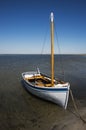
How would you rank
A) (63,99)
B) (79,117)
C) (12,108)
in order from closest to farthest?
(79,117) < (63,99) < (12,108)

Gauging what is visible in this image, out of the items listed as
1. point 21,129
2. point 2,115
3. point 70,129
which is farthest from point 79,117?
point 2,115

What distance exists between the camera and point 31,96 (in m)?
19.0

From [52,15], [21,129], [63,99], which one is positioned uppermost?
[52,15]

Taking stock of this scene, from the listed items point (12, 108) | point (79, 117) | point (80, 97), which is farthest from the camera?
point (80, 97)

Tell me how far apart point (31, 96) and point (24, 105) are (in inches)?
107

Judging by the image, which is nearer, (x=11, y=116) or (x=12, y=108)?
(x=11, y=116)

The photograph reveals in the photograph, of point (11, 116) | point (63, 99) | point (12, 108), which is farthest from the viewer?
point (12, 108)

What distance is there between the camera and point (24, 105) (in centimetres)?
1645

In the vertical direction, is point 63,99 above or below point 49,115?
above

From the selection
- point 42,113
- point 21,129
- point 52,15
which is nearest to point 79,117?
point 42,113

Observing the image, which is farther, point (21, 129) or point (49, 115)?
point (49, 115)

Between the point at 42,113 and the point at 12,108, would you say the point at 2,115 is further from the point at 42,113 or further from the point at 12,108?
the point at 42,113

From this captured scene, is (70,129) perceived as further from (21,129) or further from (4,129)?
(4,129)

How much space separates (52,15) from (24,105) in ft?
36.0
